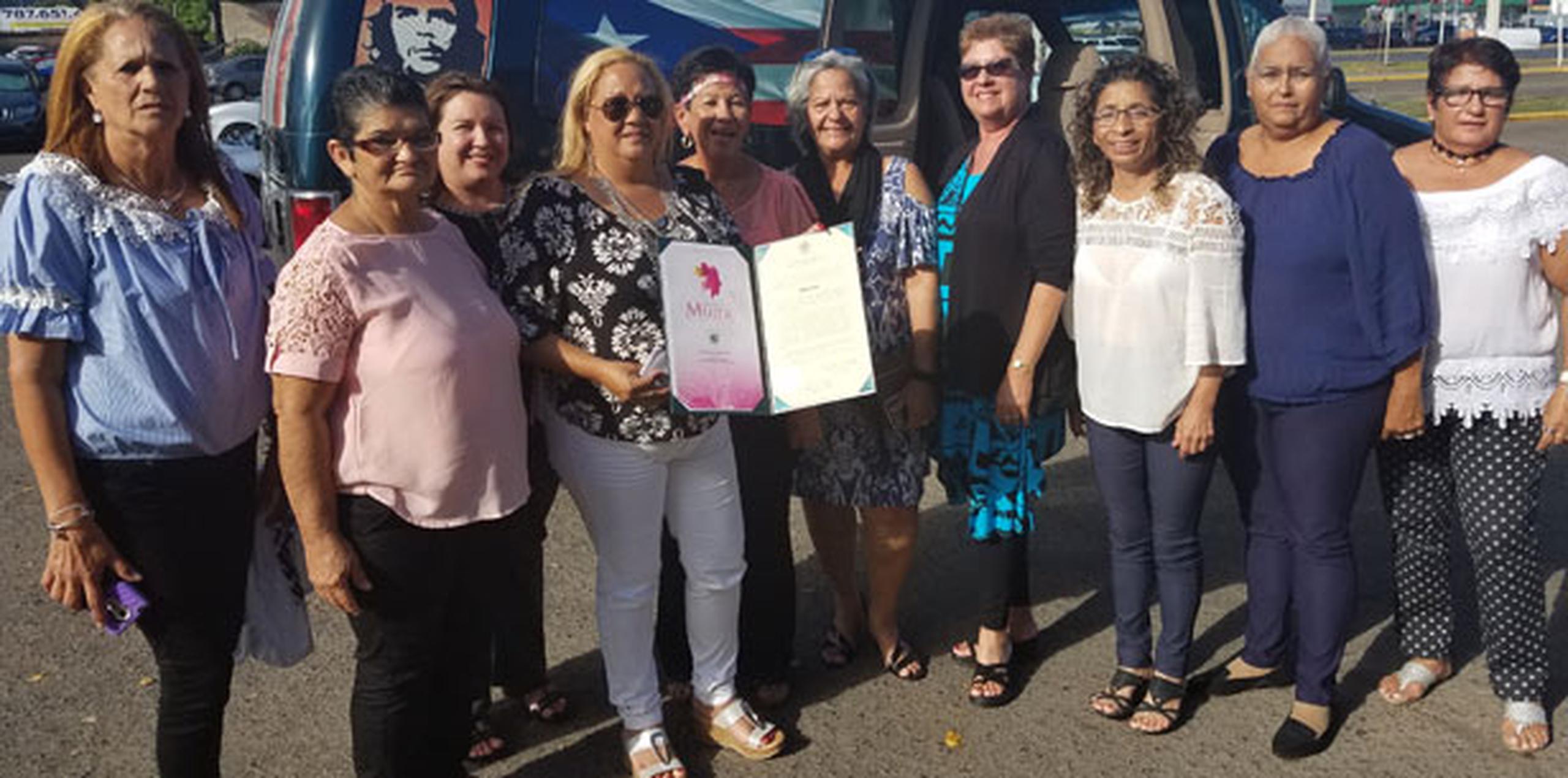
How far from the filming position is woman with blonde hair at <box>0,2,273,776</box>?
2.42 meters

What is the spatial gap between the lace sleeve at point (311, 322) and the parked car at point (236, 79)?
2274 centimetres

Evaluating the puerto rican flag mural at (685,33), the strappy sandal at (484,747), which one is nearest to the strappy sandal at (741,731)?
the strappy sandal at (484,747)

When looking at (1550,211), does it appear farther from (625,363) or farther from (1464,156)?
(625,363)

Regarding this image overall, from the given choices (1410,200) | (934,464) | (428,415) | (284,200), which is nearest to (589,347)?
(428,415)

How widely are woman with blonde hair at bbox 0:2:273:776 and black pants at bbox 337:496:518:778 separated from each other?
306mm

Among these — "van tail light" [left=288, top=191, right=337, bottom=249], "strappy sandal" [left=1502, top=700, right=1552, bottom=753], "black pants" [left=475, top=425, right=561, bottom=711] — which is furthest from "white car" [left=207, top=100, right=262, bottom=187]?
"strappy sandal" [left=1502, top=700, right=1552, bottom=753]

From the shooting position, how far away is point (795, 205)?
3.47 meters

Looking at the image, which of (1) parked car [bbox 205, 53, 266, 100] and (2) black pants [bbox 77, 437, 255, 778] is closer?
(2) black pants [bbox 77, 437, 255, 778]

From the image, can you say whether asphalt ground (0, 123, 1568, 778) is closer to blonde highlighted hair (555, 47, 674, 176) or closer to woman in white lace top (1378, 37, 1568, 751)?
woman in white lace top (1378, 37, 1568, 751)

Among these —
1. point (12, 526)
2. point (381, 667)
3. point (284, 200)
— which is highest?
point (284, 200)

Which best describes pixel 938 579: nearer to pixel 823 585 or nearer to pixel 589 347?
pixel 823 585

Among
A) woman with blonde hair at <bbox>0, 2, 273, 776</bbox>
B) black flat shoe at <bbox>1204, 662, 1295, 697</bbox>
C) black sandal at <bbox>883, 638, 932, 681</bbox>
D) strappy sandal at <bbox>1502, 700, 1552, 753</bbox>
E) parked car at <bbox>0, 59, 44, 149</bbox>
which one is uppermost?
parked car at <bbox>0, 59, 44, 149</bbox>

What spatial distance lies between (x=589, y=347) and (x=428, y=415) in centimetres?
49

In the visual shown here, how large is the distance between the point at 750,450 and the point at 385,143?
1375 millimetres
